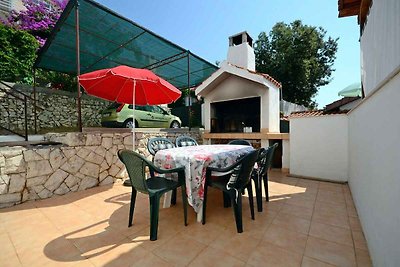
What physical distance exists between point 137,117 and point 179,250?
554 cm

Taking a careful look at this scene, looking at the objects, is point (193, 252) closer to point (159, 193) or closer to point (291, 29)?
point (159, 193)

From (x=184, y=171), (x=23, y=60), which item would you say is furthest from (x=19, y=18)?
(x=184, y=171)

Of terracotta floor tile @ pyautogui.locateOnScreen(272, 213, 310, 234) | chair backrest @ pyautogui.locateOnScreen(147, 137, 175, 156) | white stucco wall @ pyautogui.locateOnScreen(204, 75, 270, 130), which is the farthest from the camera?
white stucco wall @ pyautogui.locateOnScreen(204, 75, 270, 130)

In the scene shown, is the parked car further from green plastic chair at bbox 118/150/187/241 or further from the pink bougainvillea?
the pink bougainvillea

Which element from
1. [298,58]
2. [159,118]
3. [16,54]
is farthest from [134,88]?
[298,58]

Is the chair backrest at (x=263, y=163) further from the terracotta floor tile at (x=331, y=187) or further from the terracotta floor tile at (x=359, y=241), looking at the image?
the terracotta floor tile at (x=331, y=187)

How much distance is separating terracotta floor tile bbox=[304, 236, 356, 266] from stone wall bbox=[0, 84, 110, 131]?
8025mm

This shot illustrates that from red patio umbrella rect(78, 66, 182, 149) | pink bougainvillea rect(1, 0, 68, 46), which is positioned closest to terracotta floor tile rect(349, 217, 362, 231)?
red patio umbrella rect(78, 66, 182, 149)

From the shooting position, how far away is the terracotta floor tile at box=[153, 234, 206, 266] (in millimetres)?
1714

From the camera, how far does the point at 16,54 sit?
6816 millimetres

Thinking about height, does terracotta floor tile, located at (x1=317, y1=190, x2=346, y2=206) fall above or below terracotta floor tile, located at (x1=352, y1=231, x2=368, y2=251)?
below

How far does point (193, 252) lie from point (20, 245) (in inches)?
77.7

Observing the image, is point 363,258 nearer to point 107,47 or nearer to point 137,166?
point 137,166

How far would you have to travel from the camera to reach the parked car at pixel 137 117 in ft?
19.7
